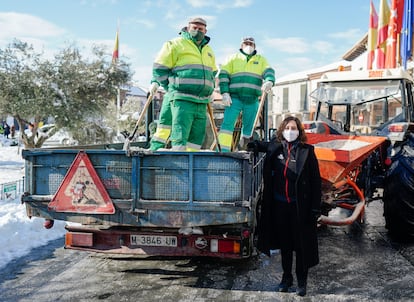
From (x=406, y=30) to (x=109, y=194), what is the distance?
1477 cm

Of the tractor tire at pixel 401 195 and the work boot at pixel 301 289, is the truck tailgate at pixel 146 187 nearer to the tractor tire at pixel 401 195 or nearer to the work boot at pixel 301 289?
the work boot at pixel 301 289

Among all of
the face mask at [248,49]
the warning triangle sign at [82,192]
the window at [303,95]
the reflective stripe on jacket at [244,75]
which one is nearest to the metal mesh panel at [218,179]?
the warning triangle sign at [82,192]

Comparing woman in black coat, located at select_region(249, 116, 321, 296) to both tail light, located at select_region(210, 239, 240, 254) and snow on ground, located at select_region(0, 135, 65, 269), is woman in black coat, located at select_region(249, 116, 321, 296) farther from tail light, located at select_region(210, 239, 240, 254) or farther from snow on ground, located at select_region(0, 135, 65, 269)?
snow on ground, located at select_region(0, 135, 65, 269)

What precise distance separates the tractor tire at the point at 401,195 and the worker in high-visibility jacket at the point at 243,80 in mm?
1913

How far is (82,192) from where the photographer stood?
402 centimetres

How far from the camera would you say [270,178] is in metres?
4.10

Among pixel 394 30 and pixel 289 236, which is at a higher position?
pixel 394 30

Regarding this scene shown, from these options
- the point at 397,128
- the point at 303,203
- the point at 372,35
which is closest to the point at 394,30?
the point at 372,35

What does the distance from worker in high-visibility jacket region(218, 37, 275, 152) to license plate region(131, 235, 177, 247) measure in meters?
2.04

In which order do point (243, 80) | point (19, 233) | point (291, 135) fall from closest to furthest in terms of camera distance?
point (291, 135) < point (19, 233) < point (243, 80)

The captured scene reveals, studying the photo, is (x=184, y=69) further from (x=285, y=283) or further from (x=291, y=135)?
(x=285, y=283)

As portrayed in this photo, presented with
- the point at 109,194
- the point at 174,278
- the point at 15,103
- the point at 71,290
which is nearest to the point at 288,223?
the point at 174,278

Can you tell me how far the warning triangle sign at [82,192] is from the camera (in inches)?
157

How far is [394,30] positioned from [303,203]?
1520cm
